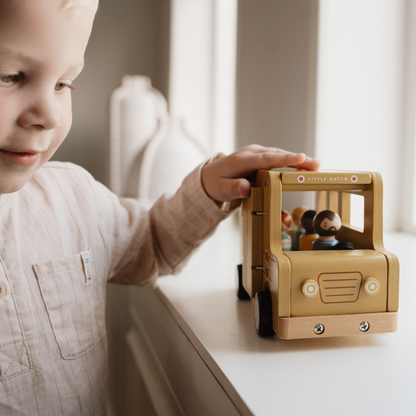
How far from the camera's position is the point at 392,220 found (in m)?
1.16

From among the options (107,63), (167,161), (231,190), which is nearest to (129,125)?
(167,161)

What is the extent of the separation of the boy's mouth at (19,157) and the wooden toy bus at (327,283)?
277 mm

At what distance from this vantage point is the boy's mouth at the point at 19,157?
1.59ft

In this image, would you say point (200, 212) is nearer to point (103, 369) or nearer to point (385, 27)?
point (103, 369)

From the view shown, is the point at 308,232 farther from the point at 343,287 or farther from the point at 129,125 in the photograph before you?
the point at 129,125

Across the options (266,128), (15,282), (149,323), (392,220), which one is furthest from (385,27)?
(15,282)

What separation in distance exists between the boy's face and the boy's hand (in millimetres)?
247

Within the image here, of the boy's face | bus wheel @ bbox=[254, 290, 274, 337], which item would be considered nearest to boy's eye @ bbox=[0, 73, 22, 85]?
the boy's face

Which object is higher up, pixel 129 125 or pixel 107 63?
pixel 107 63

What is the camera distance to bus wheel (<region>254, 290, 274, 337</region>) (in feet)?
1.72

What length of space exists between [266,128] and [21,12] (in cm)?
84

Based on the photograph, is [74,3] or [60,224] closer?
[74,3]

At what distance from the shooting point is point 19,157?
49 centimetres

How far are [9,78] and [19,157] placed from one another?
86 mm
